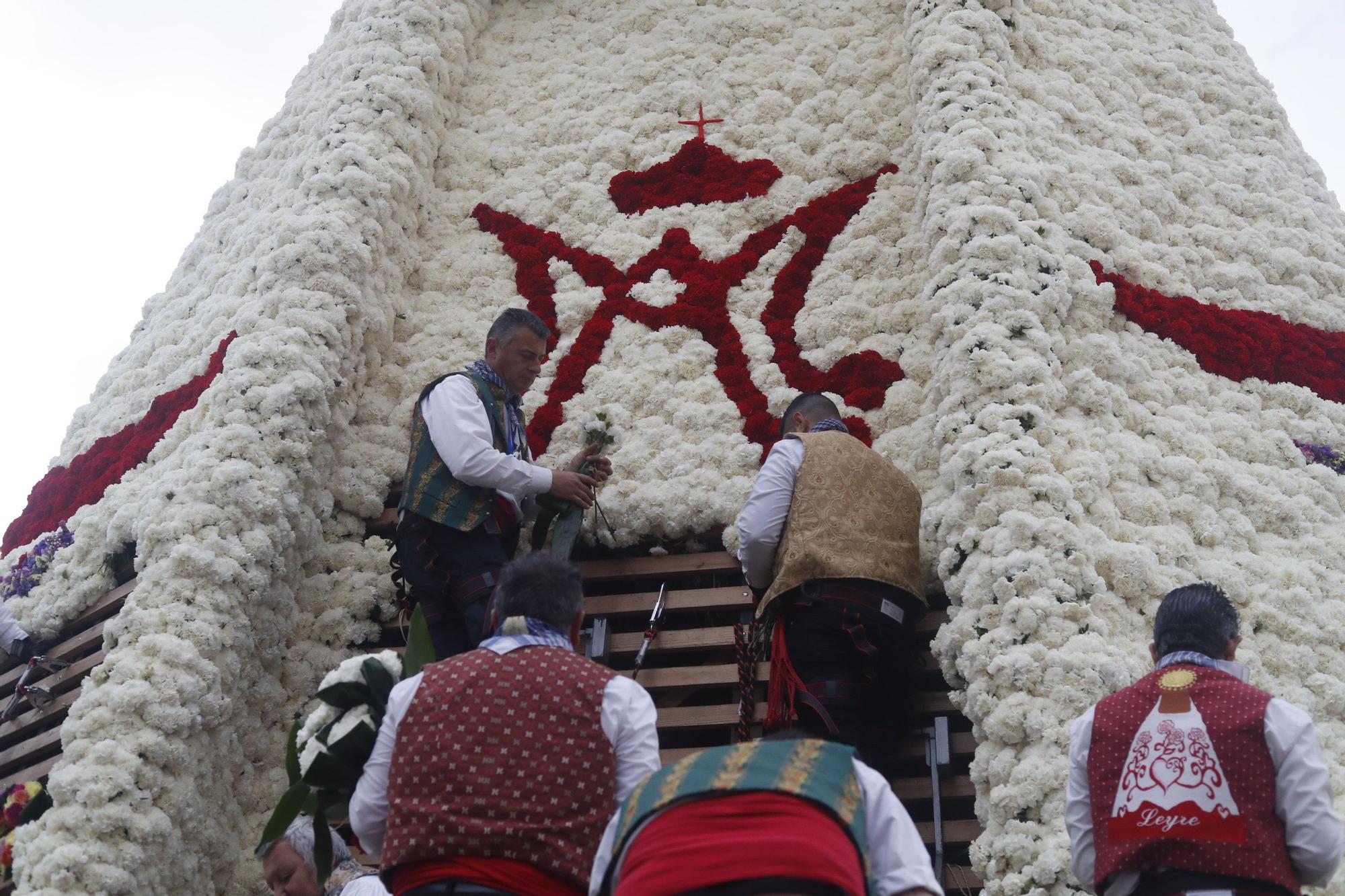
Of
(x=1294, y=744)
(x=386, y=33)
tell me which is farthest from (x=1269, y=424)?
(x=386, y=33)

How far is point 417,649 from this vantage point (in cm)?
321

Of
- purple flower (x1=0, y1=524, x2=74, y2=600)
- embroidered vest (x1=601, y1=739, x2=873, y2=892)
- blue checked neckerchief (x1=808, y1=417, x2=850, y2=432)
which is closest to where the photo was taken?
embroidered vest (x1=601, y1=739, x2=873, y2=892)

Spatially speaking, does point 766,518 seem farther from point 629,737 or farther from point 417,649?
point 629,737

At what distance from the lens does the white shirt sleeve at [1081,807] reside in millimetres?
2686

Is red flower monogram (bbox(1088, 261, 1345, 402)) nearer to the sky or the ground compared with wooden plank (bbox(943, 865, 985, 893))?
nearer to the sky

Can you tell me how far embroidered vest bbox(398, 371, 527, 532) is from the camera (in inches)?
160

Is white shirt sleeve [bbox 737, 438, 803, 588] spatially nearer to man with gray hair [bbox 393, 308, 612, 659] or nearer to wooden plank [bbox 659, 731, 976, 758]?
wooden plank [bbox 659, 731, 976, 758]

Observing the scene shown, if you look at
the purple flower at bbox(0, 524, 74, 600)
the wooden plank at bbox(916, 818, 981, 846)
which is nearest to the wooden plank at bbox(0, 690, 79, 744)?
the purple flower at bbox(0, 524, 74, 600)

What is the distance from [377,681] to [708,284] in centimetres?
262

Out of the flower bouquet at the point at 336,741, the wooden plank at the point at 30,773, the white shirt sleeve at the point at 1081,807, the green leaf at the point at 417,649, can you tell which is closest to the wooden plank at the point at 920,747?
the green leaf at the point at 417,649

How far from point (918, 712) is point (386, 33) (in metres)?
3.93

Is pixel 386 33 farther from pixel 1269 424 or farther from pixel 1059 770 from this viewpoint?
pixel 1059 770

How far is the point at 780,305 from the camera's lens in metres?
5.01

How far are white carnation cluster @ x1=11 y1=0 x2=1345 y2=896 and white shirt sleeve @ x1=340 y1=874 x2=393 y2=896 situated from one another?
545mm
